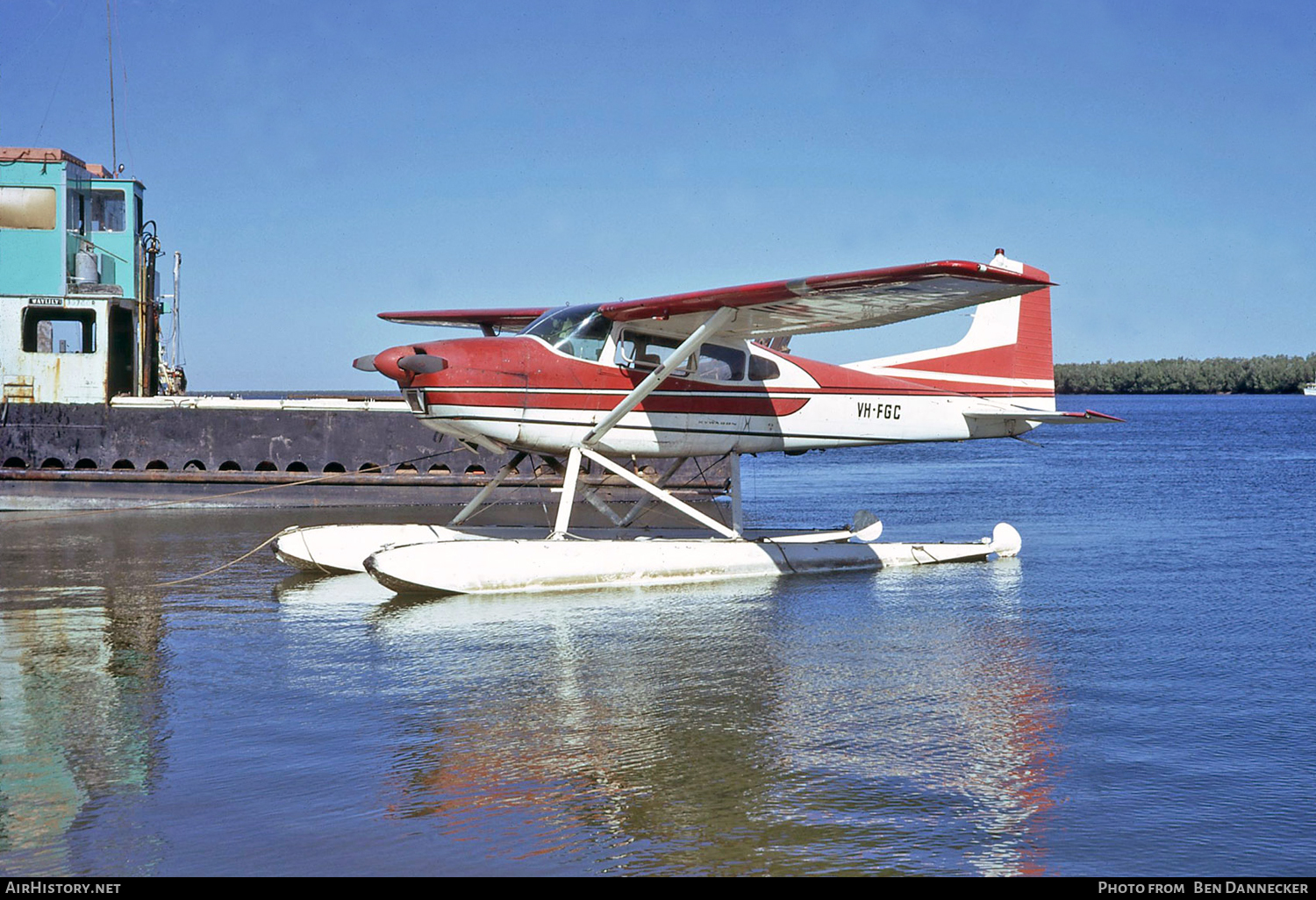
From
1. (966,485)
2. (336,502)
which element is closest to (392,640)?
(336,502)

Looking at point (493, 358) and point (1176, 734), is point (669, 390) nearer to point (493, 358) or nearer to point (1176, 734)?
point (493, 358)

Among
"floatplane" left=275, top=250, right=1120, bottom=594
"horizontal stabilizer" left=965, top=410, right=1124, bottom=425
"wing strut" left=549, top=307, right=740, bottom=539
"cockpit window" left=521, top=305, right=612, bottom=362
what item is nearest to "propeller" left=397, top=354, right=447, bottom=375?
"floatplane" left=275, top=250, right=1120, bottom=594

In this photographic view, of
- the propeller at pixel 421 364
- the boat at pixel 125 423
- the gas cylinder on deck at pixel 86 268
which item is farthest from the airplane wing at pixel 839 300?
the gas cylinder on deck at pixel 86 268

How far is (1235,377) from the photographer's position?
146 meters

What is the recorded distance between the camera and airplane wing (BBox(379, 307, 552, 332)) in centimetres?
1304

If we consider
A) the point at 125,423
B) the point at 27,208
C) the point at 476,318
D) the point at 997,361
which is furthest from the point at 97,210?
the point at 997,361

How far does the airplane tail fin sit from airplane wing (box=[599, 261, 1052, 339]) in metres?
1.32

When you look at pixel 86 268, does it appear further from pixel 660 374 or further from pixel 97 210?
pixel 660 374

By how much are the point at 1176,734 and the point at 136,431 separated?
14.8 metres

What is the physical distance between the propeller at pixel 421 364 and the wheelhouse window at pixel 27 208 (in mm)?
10625

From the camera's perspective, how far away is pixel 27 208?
56.9ft

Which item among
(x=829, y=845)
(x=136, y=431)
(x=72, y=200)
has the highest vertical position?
(x=72, y=200)

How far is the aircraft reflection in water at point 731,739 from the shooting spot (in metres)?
4.20

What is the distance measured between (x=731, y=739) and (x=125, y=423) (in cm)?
1372
